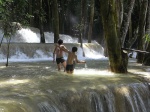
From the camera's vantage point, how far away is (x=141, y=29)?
19.2 m

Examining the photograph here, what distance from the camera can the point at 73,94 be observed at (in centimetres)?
840

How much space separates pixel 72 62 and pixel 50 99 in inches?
182

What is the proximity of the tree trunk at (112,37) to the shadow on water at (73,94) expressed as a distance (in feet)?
5.52

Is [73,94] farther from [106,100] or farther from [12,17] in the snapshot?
[12,17]

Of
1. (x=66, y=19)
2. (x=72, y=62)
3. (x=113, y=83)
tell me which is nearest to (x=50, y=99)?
(x=113, y=83)

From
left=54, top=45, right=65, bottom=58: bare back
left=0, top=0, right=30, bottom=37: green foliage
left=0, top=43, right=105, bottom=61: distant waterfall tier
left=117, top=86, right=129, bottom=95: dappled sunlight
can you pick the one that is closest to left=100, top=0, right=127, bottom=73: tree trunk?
left=54, top=45, right=65, bottom=58: bare back

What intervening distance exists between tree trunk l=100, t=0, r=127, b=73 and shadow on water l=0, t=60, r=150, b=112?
1.68 meters

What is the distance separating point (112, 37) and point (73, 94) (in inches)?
185

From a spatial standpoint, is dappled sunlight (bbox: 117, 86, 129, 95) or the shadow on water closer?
the shadow on water

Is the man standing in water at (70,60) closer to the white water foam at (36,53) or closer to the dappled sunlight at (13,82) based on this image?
the dappled sunlight at (13,82)

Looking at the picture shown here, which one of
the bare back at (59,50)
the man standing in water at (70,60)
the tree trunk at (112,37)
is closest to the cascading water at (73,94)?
the man standing in water at (70,60)

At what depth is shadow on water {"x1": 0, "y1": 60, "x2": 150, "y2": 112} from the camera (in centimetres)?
719

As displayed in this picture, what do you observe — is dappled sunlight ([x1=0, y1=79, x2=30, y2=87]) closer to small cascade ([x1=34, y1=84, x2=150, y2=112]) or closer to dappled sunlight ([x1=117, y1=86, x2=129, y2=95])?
small cascade ([x1=34, y1=84, x2=150, y2=112])

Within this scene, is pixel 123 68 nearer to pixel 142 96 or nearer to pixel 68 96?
pixel 142 96
